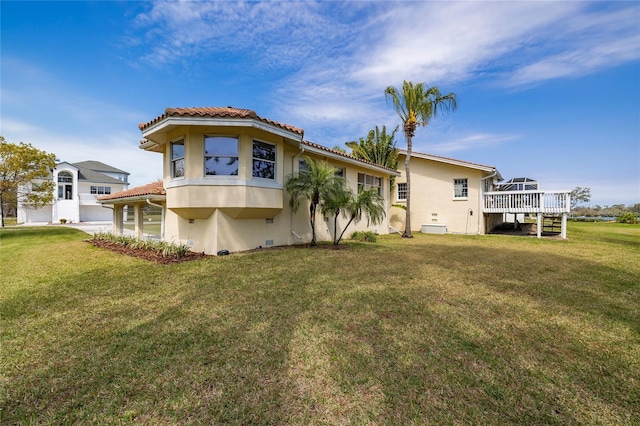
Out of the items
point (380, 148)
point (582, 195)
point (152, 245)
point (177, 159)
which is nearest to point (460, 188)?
point (380, 148)

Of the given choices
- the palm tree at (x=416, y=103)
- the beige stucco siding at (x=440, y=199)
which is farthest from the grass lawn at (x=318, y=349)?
the beige stucco siding at (x=440, y=199)

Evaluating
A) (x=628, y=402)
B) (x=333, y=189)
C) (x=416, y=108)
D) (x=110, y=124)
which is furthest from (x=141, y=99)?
(x=628, y=402)

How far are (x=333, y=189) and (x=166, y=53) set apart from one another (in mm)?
8857

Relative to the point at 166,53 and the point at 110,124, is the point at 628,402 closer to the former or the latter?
the point at 166,53

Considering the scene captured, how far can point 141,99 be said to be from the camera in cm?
→ 1305

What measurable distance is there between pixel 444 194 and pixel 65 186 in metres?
40.7

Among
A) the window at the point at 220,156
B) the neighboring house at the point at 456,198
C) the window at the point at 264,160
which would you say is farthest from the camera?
the neighboring house at the point at 456,198

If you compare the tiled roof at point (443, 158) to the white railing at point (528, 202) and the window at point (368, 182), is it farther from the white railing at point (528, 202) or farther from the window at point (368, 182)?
the window at point (368, 182)

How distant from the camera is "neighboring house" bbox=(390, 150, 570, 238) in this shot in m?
16.0

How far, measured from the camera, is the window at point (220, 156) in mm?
8820

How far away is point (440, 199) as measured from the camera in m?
18.3

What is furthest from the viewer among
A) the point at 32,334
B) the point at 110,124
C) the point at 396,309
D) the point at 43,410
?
the point at 110,124

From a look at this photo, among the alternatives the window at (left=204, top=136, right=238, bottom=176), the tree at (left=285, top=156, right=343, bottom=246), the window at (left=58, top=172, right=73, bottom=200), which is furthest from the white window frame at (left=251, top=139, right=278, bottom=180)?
the window at (left=58, top=172, right=73, bottom=200)

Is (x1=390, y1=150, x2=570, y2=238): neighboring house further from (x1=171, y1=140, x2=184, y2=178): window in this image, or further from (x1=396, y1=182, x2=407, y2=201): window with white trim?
(x1=171, y1=140, x2=184, y2=178): window
